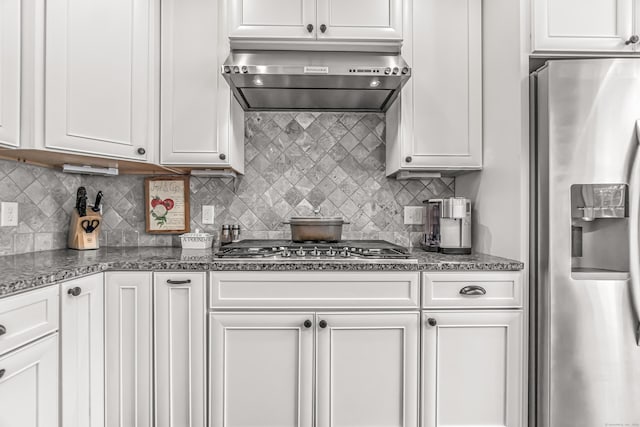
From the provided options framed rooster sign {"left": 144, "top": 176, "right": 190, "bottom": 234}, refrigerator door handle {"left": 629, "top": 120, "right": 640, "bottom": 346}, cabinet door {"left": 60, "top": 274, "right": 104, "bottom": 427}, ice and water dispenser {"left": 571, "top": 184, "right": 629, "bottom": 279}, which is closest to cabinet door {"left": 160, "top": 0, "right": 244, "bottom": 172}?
framed rooster sign {"left": 144, "top": 176, "right": 190, "bottom": 234}

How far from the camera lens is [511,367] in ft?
5.61

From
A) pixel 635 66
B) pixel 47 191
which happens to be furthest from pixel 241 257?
pixel 635 66

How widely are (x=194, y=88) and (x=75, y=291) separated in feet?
3.61

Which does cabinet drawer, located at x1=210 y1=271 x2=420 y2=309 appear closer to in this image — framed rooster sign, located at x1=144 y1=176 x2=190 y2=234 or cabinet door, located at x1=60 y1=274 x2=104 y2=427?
cabinet door, located at x1=60 y1=274 x2=104 y2=427

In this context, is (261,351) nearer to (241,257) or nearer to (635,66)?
(241,257)

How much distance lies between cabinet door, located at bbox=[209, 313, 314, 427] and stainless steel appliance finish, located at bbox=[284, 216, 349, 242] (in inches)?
22.3

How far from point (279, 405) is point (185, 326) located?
52 centimetres

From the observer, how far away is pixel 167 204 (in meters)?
2.36

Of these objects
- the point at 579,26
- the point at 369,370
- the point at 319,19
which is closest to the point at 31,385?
the point at 369,370

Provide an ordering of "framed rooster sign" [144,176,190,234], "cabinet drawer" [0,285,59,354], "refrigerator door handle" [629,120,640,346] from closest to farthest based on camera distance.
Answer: "cabinet drawer" [0,285,59,354], "refrigerator door handle" [629,120,640,346], "framed rooster sign" [144,176,190,234]

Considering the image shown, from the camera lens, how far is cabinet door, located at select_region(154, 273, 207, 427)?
1676 millimetres

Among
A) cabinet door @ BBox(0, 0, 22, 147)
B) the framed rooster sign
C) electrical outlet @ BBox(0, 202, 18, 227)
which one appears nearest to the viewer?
cabinet door @ BBox(0, 0, 22, 147)

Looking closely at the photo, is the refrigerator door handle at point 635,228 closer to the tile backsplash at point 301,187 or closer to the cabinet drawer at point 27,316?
the tile backsplash at point 301,187

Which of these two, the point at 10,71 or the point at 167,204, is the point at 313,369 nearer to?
the point at 167,204
